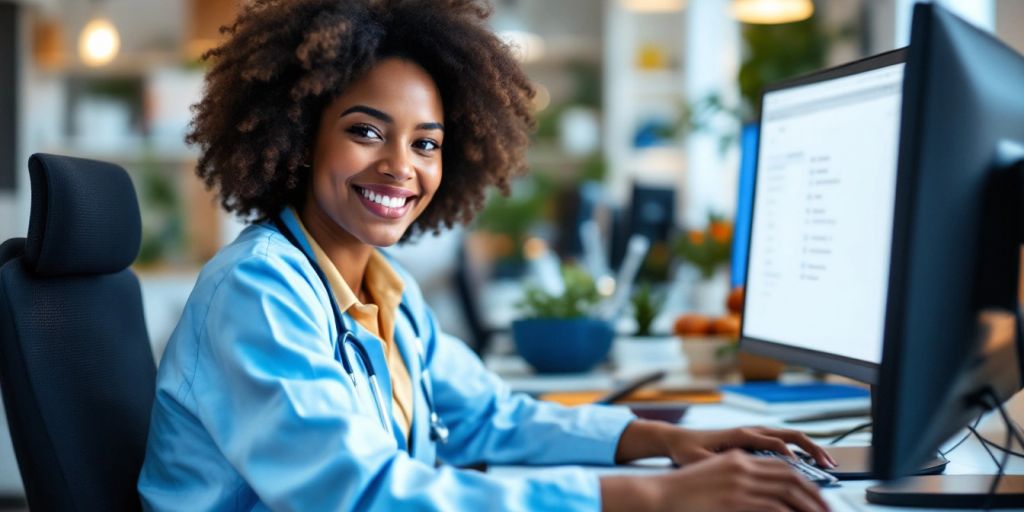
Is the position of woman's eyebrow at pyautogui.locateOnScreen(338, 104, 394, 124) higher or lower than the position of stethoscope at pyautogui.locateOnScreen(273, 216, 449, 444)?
higher

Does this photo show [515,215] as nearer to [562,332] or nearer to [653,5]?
[653,5]

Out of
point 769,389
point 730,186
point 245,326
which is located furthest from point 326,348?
point 730,186

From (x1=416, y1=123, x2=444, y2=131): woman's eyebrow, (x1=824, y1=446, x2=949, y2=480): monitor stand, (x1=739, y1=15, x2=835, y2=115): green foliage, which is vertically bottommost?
(x1=824, y1=446, x2=949, y2=480): monitor stand

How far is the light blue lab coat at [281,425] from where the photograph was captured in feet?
3.08

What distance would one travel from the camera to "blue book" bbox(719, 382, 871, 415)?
5.36 ft

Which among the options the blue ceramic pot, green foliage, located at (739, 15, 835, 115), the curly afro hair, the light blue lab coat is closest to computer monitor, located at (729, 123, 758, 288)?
the blue ceramic pot

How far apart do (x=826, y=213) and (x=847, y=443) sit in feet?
1.02

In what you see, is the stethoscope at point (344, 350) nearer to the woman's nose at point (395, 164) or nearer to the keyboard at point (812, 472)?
the woman's nose at point (395, 164)

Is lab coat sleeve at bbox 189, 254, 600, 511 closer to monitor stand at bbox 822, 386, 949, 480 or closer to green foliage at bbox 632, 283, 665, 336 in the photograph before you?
monitor stand at bbox 822, 386, 949, 480

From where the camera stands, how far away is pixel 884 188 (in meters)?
1.18

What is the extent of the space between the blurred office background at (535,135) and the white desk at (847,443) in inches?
124

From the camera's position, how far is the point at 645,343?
7.47 feet

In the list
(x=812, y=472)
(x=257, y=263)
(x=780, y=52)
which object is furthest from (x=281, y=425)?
(x=780, y=52)

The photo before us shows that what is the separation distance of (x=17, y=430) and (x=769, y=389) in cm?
117
